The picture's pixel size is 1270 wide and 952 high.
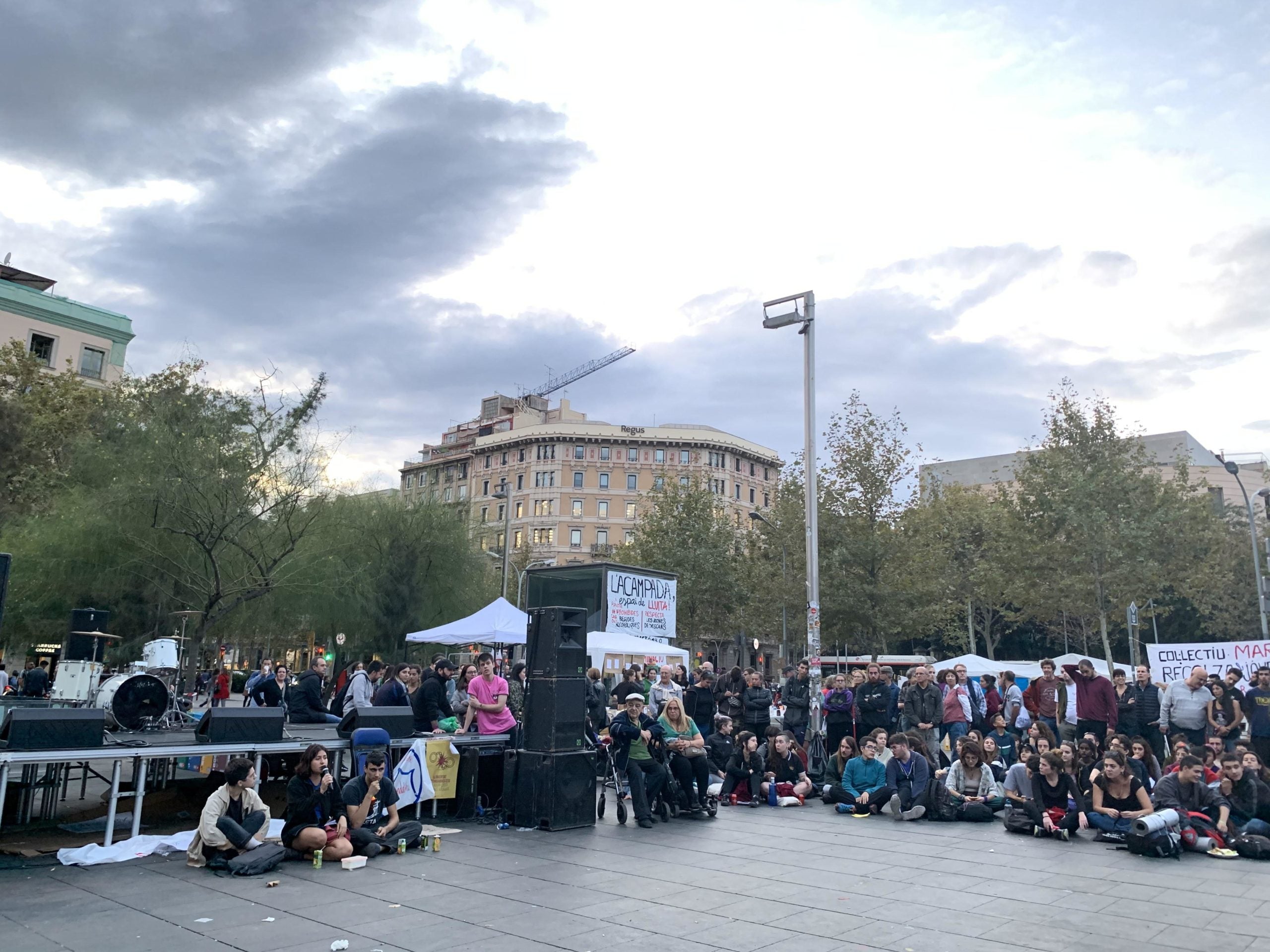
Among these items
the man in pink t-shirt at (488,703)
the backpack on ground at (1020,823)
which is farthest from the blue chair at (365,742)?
the backpack on ground at (1020,823)

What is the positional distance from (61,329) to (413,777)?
47140mm

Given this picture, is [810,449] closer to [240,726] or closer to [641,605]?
[641,605]

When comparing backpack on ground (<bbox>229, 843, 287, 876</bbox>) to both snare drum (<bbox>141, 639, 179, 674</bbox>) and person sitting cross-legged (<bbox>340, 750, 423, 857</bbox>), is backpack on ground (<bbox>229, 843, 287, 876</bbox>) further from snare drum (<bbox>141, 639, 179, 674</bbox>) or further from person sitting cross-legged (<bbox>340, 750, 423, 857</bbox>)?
snare drum (<bbox>141, 639, 179, 674</bbox>)

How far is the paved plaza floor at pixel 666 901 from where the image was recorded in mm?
6305

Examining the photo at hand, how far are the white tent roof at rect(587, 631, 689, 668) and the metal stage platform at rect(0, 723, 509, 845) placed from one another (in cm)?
862

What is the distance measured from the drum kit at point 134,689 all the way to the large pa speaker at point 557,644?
466 cm

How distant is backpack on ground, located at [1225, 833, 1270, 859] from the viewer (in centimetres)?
962

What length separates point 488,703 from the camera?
40.2 feet

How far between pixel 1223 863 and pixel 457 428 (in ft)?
316

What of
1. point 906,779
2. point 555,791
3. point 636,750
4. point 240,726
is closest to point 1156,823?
point 906,779

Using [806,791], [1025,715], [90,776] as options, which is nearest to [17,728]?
[90,776]

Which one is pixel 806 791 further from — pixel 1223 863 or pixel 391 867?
pixel 391 867

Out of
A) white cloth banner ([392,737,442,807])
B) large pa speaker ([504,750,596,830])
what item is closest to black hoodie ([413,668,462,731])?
white cloth banner ([392,737,442,807])

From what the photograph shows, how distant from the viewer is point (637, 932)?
6.50m
